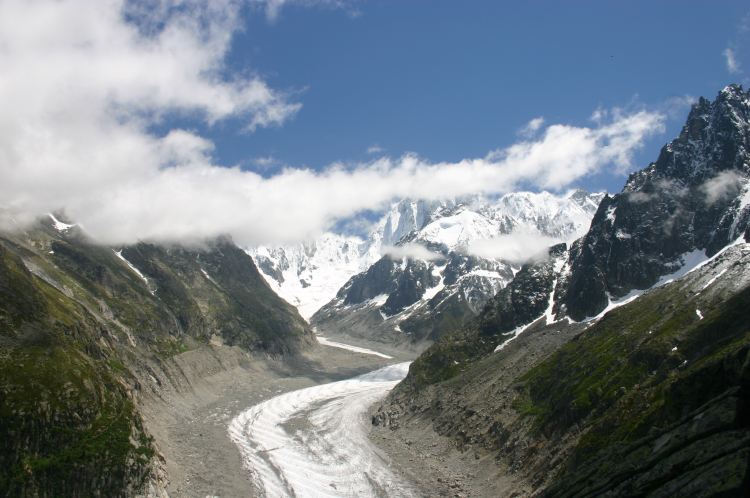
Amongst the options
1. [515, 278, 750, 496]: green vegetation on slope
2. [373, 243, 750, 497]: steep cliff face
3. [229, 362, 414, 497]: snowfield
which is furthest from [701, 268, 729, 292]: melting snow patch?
[229, 362, 414, 497]: snowfield

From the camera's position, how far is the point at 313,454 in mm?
133625

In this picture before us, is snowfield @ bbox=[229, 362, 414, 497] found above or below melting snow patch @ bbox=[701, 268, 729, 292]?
above

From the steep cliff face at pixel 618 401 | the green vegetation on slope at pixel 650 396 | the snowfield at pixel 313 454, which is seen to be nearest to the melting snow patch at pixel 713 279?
the steep cliff face at pixel 618 401

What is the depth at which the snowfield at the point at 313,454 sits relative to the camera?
109 meters

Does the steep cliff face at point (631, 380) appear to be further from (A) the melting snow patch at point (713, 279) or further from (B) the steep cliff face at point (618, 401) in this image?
(A) the melting snow patch at point (713, 279)

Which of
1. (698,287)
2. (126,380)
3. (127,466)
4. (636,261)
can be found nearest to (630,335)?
(698,287)

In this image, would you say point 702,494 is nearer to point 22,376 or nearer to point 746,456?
point 746,456

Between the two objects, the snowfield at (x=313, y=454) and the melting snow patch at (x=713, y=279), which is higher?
the snowfield at (x=313, y=454)

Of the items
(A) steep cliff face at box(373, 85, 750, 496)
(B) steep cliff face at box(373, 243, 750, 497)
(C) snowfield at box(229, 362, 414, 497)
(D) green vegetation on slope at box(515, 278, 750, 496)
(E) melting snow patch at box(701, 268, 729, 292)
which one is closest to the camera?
(D) green vegetation on slope at box(515, 278, 750, 496)

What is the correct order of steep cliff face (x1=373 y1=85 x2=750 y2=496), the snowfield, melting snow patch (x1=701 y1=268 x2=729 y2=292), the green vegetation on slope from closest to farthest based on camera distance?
the green vegetation on slope
steep cliff face (x1=373 y1=85 x2=750 y2=496)
the snowfield
melting snow patch (x1=701 y1=268 x2=729 y2=292)

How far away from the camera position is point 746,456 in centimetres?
3375

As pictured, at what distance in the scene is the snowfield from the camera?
109213 mm

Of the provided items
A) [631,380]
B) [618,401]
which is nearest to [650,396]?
[618,401]

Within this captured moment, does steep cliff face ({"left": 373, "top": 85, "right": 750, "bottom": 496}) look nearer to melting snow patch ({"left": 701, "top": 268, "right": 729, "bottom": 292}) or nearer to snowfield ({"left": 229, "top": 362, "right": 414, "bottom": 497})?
A: melting snow patch ({"left": 701, "top": 268, "right": 729, "bottom": 292})
